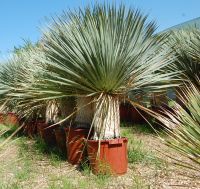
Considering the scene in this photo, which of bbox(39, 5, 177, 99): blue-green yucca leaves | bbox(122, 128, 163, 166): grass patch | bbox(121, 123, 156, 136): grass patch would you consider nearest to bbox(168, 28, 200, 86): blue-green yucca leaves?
bbox(121, 123, 156, 136): grass patch

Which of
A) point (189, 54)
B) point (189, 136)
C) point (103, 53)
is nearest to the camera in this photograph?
point (189, 136)

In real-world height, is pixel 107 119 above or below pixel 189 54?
below

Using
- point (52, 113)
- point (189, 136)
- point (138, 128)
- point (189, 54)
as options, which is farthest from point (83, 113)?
point (189, 136)

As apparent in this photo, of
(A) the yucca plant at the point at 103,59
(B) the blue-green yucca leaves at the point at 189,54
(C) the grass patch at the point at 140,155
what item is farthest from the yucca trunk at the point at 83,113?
(B) the blue-green yucca leaves at the point at 189,54

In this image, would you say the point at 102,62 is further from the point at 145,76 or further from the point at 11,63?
the point at 11,63

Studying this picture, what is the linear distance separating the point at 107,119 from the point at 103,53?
2.44 ft

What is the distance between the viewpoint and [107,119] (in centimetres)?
474

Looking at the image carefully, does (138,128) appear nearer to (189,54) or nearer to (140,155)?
(189,54)

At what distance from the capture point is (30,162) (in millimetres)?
5531

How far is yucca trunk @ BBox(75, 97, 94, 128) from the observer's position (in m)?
5.07

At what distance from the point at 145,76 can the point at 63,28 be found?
1.11 metres

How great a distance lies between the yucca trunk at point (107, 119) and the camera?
4699 mm

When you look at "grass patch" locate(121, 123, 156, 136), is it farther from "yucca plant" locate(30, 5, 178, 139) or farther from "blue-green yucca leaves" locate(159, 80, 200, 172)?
"blue-green yucca leaves" locate(159, 80, 200, 172)

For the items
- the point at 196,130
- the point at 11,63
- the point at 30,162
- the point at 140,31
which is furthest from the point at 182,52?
the point at 196,130
